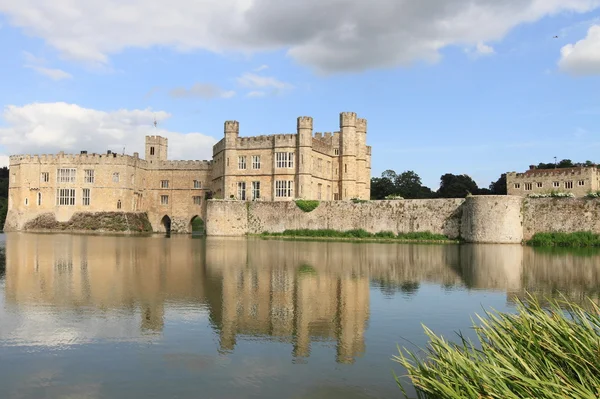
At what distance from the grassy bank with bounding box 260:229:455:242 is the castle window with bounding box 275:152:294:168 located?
684 centimetres

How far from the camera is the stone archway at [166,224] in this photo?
6144 centimetres

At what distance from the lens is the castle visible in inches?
1922

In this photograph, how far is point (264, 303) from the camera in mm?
12789

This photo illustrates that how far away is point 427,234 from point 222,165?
21998 mm

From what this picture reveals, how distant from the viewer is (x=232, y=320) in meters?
11.1

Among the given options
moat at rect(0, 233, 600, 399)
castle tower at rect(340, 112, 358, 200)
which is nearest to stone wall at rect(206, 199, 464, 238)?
castle tower at rect(340, 112, 358, 200)

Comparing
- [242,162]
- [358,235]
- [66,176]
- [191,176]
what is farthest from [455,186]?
[66,176]

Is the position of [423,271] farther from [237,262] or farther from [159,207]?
[159,207]

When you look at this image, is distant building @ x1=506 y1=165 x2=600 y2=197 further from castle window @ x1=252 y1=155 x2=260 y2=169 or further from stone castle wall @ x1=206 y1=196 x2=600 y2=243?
castle window @ x1=252 y1=155 x2=260 y2=169

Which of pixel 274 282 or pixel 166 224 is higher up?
pixel 166 224

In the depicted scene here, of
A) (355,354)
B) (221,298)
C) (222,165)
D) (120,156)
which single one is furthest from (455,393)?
(120,156)

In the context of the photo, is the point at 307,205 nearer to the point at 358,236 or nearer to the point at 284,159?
the point at 358,236

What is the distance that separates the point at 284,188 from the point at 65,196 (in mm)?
24112

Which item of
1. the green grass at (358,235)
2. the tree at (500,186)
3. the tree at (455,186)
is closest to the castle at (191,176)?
the green grass at (358,235)
